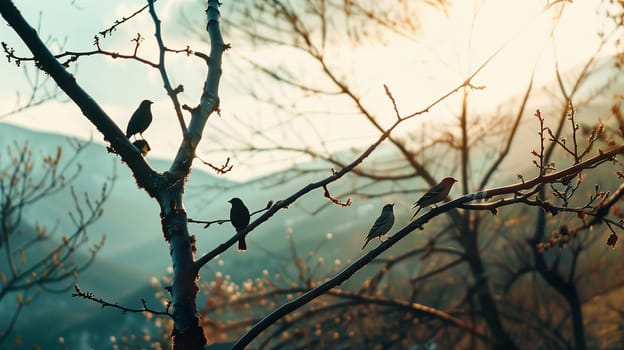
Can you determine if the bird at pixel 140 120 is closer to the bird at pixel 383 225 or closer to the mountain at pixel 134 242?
the mountain at pixel 134 242

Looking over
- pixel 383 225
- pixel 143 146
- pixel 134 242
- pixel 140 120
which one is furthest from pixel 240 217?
pixel 134 242

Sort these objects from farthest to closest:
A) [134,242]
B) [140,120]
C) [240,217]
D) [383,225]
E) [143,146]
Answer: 1. [134,242]
2. [383,225]
3. [240,217]
4. [140,120]
5. [143,146]

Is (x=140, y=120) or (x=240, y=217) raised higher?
(x=140, y=120)

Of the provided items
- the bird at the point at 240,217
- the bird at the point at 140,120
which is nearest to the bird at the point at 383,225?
the bird at the point at 240,217

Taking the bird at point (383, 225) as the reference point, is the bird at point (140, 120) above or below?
above

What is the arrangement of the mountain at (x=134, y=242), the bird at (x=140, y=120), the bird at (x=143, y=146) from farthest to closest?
the mountain at (x=134, y=242), the bird at (x=140, y=120), the bird at (x=143, y=146)

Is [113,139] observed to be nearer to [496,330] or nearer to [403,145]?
[403,145]

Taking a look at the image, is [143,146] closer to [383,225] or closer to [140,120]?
[140,120]

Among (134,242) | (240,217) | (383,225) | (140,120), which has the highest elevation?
(134,242)

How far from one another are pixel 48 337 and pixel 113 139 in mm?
70832

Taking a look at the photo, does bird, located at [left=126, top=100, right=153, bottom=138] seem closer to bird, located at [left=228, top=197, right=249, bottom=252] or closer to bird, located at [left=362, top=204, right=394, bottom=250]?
bird, located at [left=228, top=197, right=249, bottom=252]

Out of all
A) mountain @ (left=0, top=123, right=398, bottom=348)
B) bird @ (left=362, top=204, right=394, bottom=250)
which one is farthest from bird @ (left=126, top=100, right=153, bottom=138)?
bird @ (left=362, top=204, right=394, bottom=250)

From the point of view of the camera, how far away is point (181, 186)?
2.23 m

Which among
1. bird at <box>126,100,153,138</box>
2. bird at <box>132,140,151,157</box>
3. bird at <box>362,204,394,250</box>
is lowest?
bird at <box>362,204,394,250</box>
